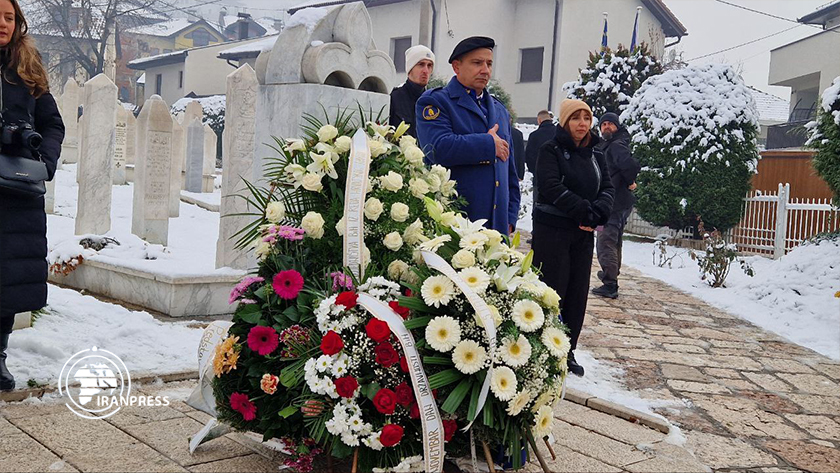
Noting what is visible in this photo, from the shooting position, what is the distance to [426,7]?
22.2 metres

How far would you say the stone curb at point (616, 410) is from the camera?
169 inches

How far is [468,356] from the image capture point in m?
3.06

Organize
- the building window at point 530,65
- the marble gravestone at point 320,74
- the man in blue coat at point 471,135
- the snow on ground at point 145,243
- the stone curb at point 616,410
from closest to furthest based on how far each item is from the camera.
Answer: the stone curb at point 616,410 < the man in blue coat at point 471,135 < the marble gravestone at point 320,74 < the snow on ground at point 145,243 < the building window at point 530,65

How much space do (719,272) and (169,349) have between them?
786 cm

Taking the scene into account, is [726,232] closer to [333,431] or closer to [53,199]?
[53,199]

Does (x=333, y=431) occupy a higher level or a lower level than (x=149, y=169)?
lower

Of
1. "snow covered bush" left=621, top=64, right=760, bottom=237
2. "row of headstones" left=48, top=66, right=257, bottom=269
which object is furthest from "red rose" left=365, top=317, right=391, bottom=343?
"snow covered bush" left=621, top=64, right=760, bottom=237

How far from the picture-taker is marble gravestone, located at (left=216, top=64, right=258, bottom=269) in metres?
7.58

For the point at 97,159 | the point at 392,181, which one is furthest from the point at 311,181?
the point at 97,159

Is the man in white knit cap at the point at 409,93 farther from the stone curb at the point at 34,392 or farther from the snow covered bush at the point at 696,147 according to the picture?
the snow covered bush at the point at 696,147

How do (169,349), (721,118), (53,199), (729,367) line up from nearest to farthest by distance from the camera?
(169,349) < (729,367) < (53,199) < (721,118)

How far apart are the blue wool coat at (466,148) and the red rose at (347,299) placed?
1.56 meters

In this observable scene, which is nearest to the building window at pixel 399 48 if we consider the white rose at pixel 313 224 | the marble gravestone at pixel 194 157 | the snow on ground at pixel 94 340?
the marble gravestone at pixel 194 157

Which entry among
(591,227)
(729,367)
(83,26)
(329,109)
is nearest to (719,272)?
(729,367)
